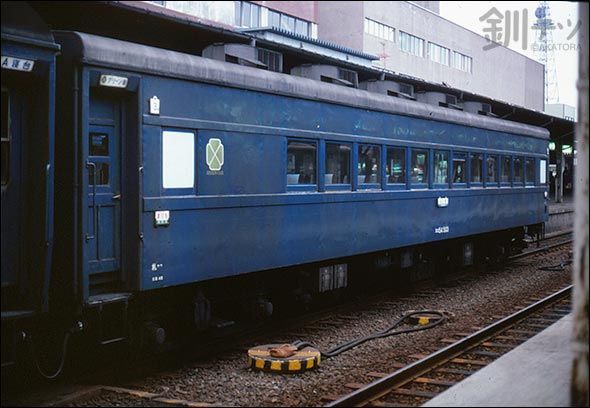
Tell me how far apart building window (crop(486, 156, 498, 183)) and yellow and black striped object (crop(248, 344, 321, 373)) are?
9.29m

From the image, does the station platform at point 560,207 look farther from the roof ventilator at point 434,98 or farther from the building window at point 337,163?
the building window at point 337,163

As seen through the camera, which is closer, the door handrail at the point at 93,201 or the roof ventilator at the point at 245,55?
the door handrail at the point at 93,201

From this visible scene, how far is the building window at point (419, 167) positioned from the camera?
13.8m

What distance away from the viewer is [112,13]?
351 inches

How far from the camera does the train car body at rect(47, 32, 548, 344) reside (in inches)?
301

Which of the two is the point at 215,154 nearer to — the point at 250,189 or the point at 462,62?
the point at 250,189

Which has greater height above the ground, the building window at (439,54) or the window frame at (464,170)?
the building window at (439,54)

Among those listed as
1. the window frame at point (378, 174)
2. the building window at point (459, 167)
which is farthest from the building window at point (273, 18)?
the building window at point (459, 167)

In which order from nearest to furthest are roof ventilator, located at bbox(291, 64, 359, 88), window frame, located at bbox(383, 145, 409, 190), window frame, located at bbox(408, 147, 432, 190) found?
roof ventilator, located at bbox(291, 64, 359, 88) → window frame, located at bbox(383, 145, 409, 190) → window frame, located at bbox(408, 147, 432, 190)

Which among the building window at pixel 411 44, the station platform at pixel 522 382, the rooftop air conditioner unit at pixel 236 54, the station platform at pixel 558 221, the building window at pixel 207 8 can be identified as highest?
the building window at pixel 411 44

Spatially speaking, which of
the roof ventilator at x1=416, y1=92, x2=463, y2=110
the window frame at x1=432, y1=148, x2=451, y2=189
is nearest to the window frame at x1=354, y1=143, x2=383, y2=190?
the window frame at x1=432, y1=148, x2=451, y2=189

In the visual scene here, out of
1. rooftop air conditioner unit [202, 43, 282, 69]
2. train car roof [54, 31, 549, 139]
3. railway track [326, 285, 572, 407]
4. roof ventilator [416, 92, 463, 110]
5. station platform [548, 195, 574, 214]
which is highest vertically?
roof ventilator [416, 92, 463, 110]

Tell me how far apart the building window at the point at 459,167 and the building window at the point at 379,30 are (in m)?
3.00

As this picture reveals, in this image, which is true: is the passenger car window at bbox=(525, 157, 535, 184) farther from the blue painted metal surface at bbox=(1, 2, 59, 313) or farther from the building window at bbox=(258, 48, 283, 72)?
the blue painted metal surface at bbox=(1, 2, 59, 313)
